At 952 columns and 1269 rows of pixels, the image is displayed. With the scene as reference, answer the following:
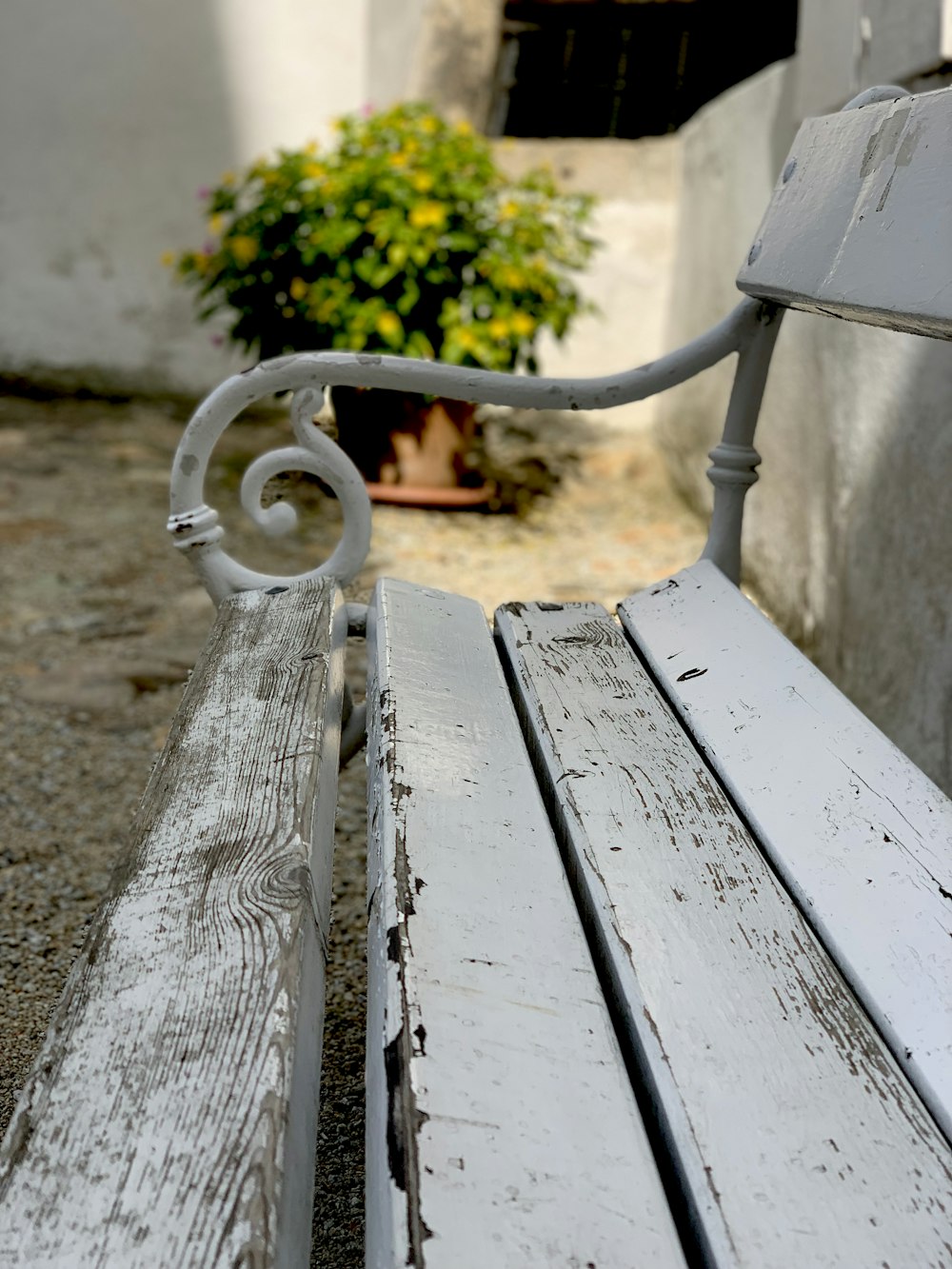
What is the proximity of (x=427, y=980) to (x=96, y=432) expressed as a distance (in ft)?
14.0

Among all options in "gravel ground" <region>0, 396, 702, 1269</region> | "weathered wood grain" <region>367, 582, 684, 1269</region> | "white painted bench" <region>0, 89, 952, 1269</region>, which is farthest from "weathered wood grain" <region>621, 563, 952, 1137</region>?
"gravel ground" <region>0, 396, 702, 1269</region>

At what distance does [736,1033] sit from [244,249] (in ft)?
11.5

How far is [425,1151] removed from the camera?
1.73 feet

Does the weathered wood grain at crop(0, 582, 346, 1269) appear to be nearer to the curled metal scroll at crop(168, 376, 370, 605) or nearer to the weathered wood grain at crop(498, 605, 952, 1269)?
the weathered wood grain at crop(498, 605, 952, 1269)

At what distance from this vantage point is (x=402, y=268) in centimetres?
355

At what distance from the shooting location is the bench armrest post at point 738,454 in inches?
55.6

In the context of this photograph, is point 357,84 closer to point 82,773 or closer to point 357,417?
point 357,417

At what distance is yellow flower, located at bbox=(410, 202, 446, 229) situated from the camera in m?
3.46

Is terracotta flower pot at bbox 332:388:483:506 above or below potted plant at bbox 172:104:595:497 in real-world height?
below

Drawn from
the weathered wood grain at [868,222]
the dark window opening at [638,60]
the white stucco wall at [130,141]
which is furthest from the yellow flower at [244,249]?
the weathered wood grain at [868,222]

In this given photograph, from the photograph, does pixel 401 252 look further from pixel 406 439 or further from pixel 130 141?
pixel 130 141

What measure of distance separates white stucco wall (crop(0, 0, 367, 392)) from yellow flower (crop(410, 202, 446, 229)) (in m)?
1.62

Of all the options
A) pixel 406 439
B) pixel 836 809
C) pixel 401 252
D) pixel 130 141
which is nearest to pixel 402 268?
pixel 401 252

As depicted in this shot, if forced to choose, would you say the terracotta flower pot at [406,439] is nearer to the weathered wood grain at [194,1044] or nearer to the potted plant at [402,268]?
the potted plant at [402,268]
